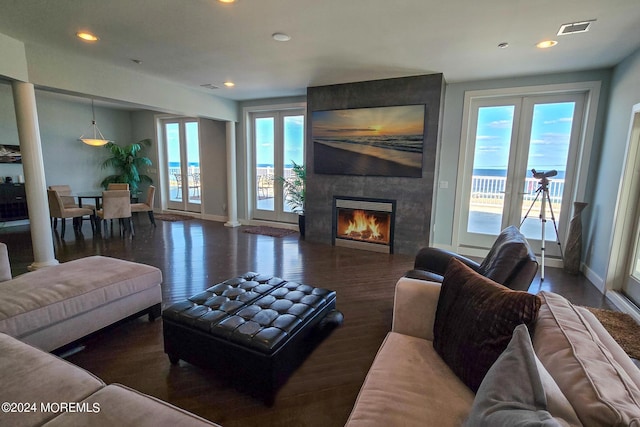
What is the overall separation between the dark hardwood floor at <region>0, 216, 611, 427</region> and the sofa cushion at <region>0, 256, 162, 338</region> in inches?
15.2

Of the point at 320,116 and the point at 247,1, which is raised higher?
the point at 247,1

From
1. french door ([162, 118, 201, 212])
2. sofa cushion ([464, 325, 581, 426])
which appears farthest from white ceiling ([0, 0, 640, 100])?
french door ([162, 118, 201, 212])

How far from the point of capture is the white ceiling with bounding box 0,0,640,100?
2564 mm

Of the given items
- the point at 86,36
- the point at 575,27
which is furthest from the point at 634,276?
the point at 86,36

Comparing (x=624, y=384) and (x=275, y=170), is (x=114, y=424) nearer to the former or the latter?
(x=624, y=384)

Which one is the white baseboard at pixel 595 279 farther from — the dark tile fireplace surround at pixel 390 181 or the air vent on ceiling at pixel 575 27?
the air vent on ceiling at pixel 575 27

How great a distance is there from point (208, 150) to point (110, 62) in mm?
3242

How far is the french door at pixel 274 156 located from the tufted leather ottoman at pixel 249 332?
441 centimetres

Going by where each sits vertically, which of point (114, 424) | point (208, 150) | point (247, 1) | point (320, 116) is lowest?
point (114, 424)

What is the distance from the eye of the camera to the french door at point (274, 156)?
6348mm

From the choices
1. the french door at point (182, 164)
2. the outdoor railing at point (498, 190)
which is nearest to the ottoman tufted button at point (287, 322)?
A: the outdoor railing at point (498, 190)

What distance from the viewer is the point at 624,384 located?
83 centimetres

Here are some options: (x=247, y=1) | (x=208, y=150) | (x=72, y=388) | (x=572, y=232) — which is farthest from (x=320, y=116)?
(x=72, y=388)

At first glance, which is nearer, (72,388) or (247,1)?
(72,388)
